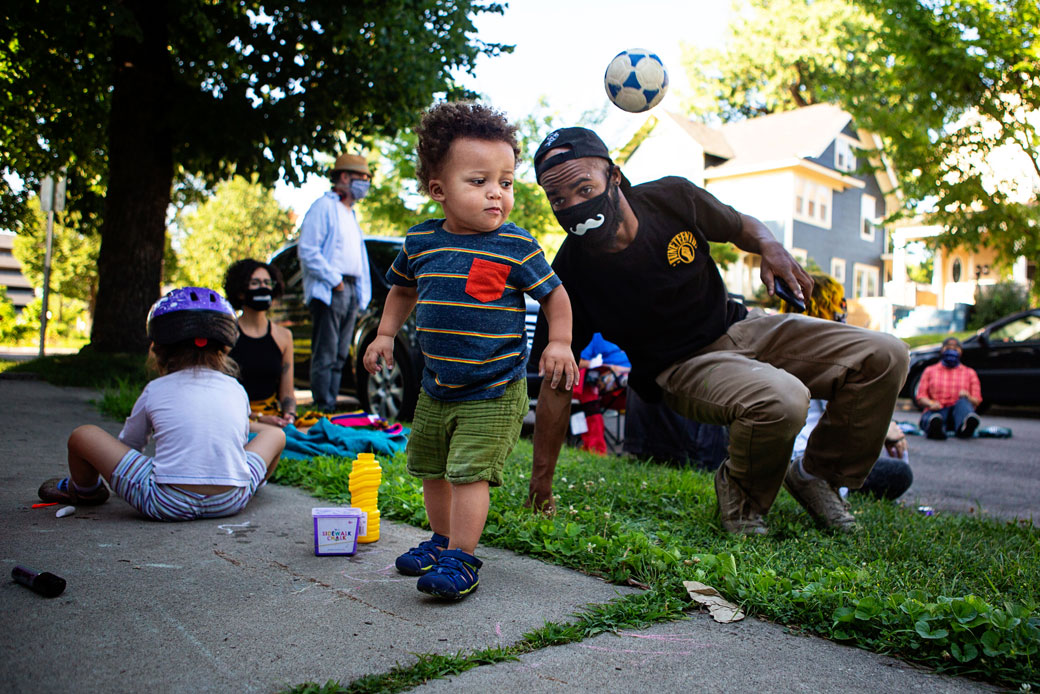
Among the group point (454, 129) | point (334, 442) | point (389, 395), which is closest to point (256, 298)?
point (334, 442)

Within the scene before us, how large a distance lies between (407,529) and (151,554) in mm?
1091

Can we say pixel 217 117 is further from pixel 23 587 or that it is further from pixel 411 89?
pixel 23 587

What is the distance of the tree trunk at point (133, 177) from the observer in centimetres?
1046

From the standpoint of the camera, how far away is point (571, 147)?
3818mm

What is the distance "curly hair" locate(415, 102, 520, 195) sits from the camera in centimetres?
306

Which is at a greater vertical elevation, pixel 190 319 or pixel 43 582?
pixel 190 319

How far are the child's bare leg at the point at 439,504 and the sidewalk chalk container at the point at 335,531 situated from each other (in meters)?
0.28

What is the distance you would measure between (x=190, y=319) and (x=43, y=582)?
153 centimetres

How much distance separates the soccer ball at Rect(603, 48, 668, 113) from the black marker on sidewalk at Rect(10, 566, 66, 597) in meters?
3.41

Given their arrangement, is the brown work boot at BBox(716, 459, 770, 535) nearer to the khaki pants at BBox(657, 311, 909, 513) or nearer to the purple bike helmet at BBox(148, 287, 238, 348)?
the khaki pants at BBox(657, 311, 909, 513)

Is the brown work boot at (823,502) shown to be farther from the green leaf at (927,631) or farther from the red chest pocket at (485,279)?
the red chest pocket at (485,279)

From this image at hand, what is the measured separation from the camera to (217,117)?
1025cm

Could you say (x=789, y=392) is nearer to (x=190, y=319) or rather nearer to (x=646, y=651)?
(x=646, y=651)

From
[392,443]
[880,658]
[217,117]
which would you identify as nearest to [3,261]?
[217,117]
